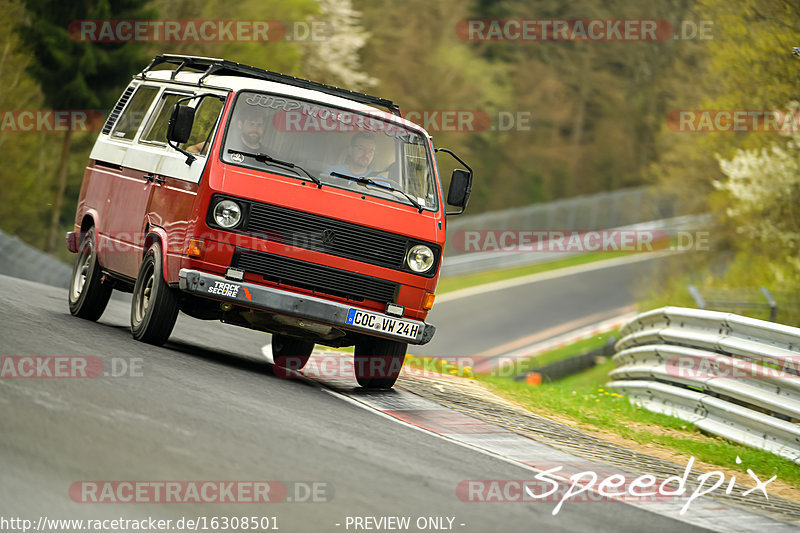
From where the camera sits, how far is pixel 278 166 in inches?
397

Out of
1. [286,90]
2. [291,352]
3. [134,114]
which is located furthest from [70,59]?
[286,90]

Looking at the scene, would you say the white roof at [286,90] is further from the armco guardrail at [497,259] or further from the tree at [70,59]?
the armco guardrail at [497,259]

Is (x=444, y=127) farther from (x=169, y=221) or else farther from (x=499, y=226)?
(x=169, y=221)

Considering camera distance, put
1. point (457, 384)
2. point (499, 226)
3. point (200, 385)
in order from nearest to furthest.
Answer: point (200, 385)
point (457, 384)
point (499, 226)

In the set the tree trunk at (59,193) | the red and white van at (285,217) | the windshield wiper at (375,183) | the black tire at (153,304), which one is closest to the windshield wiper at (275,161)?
the red and white van at (285,217)

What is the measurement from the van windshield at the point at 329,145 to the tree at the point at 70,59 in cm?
2362

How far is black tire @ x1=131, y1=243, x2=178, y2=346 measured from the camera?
10047 mm

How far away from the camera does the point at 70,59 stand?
3266 centimetres

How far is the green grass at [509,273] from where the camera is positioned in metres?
41.8

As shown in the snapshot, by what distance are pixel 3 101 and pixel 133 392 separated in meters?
26.6

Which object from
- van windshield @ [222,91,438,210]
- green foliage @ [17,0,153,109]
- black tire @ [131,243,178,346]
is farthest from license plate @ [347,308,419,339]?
green foliage @ [17,0,153,109]

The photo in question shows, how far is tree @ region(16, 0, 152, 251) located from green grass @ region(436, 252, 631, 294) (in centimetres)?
1318

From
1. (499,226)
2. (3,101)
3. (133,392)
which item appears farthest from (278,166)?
(499,226)

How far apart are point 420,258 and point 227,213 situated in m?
1.78
